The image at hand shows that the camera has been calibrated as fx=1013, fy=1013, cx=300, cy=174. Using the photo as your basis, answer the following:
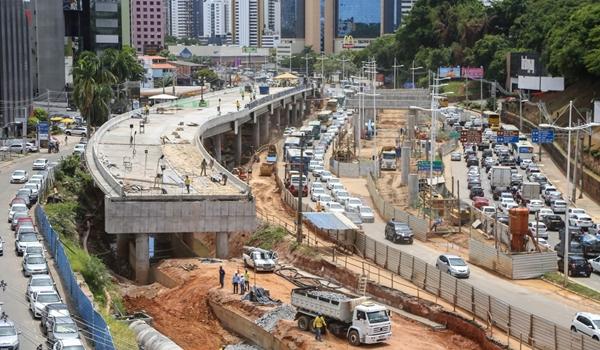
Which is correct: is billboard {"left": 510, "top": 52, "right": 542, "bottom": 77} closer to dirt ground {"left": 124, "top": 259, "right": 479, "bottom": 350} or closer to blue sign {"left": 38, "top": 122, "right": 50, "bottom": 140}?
blue sign {"left": 38, "top": 122, "right": 50, "bottom": 140}

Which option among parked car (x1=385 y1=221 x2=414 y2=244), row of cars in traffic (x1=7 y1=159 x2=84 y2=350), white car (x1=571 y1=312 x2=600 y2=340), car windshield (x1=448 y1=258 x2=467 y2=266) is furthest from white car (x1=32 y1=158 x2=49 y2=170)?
white car (x1=571 y1=312 x2=600 y2=340)

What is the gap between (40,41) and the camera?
146125 millimetres

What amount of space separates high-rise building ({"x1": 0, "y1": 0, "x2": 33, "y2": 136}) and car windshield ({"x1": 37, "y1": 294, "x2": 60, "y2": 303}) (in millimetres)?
70402

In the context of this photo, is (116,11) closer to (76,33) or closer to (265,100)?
(76,33)

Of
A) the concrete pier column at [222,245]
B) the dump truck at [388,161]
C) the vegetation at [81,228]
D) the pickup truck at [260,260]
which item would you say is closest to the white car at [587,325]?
the vegetation at [81,228]

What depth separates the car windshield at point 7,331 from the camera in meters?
32.9

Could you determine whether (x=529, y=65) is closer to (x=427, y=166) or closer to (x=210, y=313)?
(x=427, y=166)

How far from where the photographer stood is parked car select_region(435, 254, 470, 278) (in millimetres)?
48375

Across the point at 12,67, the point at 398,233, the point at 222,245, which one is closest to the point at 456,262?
the point at 398,233

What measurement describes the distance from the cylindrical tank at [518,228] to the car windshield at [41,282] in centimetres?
2294

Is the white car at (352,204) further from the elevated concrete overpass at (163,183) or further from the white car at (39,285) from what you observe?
the white car at (39,285)

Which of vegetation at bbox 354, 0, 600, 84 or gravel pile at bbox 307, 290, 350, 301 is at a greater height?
vegetation at bbox 354, 0, 600, 84

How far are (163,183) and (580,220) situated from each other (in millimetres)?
25514

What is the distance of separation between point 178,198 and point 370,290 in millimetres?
12657
